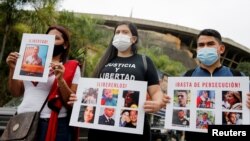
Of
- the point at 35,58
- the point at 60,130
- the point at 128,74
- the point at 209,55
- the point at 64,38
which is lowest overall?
the point at 60,130

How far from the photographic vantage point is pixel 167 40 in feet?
133

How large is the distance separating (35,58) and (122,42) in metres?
0.73

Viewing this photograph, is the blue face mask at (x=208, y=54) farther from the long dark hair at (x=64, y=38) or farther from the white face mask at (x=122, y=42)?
the long dark hair at (x=64, y=38)

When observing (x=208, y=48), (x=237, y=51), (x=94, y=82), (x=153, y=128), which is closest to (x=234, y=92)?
(x=208, y=48)

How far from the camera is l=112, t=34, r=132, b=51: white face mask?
108 inches

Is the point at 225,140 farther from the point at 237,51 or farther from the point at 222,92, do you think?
the point at 237,51

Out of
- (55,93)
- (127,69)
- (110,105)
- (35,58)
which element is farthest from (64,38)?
(110,105)

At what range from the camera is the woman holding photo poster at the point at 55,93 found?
2447 millimetres

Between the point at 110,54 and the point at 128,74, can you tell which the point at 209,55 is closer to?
the point at 128,74

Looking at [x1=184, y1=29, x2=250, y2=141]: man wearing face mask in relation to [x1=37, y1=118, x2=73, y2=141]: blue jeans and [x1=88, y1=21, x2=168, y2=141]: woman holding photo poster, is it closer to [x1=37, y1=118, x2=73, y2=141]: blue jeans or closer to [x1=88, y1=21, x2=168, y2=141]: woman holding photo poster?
[x1=88, y1=21, x2=168, y2=141]: woman holding photo poster

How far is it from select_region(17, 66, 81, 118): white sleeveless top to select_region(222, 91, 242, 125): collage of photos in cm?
116

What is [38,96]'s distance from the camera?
257cm

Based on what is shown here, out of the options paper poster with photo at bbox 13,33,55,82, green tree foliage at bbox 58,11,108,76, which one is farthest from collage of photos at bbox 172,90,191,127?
green tree foliage at bbox 58,11,108,76

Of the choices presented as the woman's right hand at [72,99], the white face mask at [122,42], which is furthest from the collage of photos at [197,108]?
the woman's right hand at [72,99]
